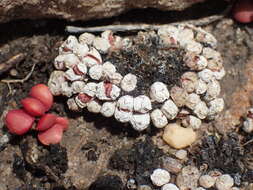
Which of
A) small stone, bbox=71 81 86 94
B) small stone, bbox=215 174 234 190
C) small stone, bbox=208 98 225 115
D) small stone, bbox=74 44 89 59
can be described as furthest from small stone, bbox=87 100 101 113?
small stone, bbox=215 174 234 190

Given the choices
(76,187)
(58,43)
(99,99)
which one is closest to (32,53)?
(58,43)

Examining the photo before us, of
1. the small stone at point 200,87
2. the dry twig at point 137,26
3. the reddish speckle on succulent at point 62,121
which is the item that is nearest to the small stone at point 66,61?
the dry twig at point 137,26

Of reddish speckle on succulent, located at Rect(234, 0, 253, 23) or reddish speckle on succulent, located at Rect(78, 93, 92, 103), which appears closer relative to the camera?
reddish speckle on succulent, located at Rect(78, 93, 92, 103)

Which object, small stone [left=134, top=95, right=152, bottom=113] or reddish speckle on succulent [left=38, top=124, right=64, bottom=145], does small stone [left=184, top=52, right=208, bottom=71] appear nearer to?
small stone [left=134, top=95, right=152, bottom=113]

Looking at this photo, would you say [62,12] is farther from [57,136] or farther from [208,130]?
[208,130]

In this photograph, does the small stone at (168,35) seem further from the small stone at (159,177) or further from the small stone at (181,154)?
the small stone at (159,177)

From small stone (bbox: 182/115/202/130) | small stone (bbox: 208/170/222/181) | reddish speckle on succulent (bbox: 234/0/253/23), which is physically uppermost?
reddish speckle on succulent (bbox: 234/0/253/23)
